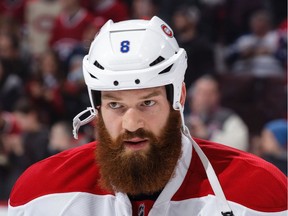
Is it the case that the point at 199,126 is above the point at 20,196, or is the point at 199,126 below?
below

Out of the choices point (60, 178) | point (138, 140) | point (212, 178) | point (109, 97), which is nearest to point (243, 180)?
point (212, 178)

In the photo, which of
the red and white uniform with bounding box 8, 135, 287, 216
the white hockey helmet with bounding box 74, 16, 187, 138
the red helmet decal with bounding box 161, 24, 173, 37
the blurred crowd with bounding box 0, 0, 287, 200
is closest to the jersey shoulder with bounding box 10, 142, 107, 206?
the red and white uniform with bounding box 8, 135, 287, 216

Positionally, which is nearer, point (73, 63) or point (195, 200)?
point (195, 200)

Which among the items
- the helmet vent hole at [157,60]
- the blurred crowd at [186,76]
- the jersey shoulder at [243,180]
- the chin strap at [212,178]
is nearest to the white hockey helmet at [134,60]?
the helmet vent hole at [157,60]

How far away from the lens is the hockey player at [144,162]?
224 centimetres

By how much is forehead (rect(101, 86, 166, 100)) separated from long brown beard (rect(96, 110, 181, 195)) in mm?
88

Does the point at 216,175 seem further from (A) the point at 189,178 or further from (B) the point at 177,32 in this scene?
(B) the point at 177,32

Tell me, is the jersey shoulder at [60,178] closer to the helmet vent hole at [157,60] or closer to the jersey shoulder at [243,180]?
the jersey shoulder at [243,180]

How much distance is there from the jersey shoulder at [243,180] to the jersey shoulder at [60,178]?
29 cm

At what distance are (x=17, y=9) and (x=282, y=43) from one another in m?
2.50

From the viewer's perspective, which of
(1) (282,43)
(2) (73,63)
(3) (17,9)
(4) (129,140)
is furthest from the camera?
(3) (17,9)

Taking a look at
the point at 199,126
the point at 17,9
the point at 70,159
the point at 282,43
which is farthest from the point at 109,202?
the point at 17,9

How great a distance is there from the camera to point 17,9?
6930 millimetres

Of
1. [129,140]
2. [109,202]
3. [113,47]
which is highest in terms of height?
[113,47]
